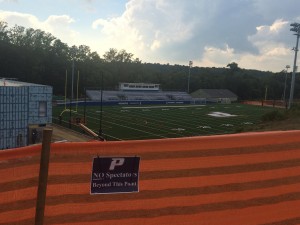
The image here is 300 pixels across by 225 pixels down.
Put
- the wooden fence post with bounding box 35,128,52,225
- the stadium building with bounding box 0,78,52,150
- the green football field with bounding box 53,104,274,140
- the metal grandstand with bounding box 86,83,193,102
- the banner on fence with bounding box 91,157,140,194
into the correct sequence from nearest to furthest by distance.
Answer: the wooden fence post with bounding box 35,128,52,225
the banner on fence with bounding box 91,157,140,194
the stadium building with bounding box 0,78,52,150
the green football field with bounding box 53,104,274,140
the metal grandstand with bounding box 86,83,193,102

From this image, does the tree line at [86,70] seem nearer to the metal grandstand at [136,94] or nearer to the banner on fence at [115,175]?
the metal grandstand at [136,94]

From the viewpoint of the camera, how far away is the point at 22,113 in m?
23.5

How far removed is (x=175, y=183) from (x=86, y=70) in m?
77.0

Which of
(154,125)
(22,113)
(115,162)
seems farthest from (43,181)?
(154,125)

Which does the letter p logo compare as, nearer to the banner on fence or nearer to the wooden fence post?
the banner on fence

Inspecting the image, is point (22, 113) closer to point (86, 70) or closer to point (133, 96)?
point (133, 96)

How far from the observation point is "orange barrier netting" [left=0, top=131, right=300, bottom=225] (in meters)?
3.14

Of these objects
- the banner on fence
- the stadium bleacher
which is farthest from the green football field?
the banner on fence

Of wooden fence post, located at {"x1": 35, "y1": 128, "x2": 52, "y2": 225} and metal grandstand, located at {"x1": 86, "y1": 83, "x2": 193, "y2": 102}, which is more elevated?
wooden fence post, located at {"x1": 35, "y1": 128, "x2": 52, "y2": 225}

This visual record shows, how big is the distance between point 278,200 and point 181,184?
1158mm

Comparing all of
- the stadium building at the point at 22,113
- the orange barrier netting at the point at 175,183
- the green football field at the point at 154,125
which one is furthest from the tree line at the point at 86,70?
the orange barrier netting at the point at 175,183

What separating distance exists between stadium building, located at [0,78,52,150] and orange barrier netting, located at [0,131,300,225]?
1979 cm

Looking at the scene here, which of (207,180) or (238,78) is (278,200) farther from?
(238,78)

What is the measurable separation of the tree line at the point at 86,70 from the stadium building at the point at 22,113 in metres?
42.6
